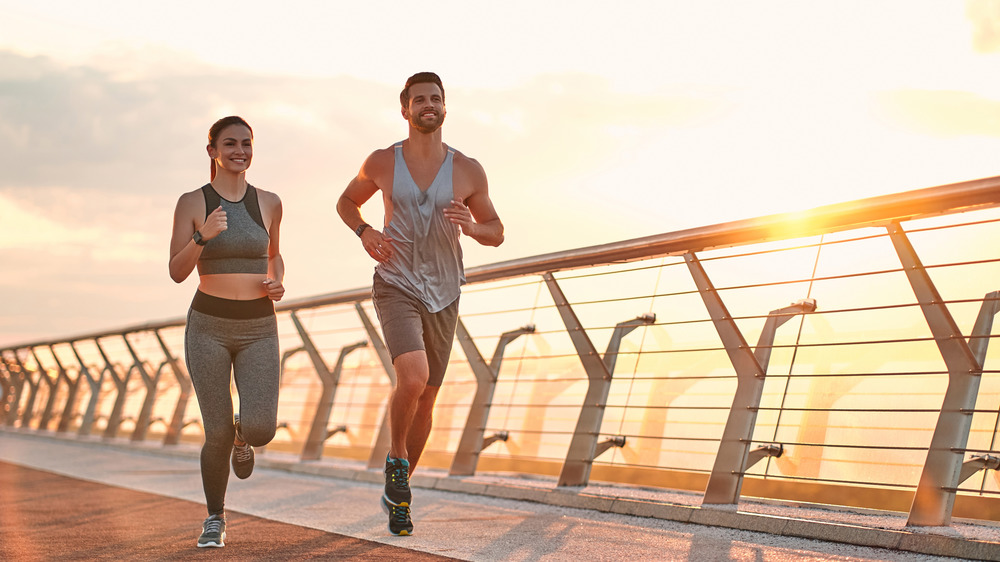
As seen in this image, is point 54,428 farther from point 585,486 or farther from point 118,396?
point 585,486

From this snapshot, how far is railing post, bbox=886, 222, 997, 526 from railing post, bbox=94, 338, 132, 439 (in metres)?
11.5

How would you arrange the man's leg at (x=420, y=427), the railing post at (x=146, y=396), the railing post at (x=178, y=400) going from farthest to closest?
1. the railing post at (x=146, y=396)
2. the railing post at (x=178, y=400)
3. the man's leg at (x=420, y=427)

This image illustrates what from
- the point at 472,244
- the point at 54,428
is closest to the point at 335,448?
the point at 472,244

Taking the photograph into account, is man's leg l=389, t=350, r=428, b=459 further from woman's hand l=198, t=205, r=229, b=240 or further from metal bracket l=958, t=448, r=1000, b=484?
metal bracket l=958, t=448, r=1000, b=484

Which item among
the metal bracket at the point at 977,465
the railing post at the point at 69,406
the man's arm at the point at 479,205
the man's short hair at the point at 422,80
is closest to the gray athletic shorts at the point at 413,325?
the man's arm at the point at 479,205

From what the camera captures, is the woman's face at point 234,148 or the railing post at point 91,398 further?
the railing post at point 91,398

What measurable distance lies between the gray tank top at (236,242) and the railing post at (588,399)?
1904 mm

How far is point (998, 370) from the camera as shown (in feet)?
12.3

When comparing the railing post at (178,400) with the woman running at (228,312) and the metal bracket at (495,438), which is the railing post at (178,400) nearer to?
the metal bracket at (495,438)

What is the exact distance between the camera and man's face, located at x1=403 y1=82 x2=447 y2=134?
445 centimetres

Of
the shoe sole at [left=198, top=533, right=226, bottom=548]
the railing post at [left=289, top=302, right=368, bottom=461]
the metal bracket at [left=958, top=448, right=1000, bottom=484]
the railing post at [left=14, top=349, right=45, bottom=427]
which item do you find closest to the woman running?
the shoe sole at [left=198, top=533, right=226, bottom=548]

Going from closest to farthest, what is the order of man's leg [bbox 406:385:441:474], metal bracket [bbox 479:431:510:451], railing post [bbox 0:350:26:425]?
man's leg [bbox 406:385:441:474], metal bracket [bbox 479:431:510:451], railing post [bbox 0:350:26:425]

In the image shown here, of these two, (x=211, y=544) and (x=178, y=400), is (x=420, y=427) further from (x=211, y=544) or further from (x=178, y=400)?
(x=178, y=400)

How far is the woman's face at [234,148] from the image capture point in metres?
4.45
